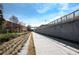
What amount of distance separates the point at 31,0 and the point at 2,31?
18146mm

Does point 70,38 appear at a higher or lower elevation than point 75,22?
lower

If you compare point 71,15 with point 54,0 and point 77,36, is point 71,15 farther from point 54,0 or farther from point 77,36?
point 54,0

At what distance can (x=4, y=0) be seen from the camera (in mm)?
17203

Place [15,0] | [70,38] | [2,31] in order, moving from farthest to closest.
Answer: [2,31] < [70,38] < [15,0]

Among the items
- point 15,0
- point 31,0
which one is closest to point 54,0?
point 31,0

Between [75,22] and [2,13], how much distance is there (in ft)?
35.3
